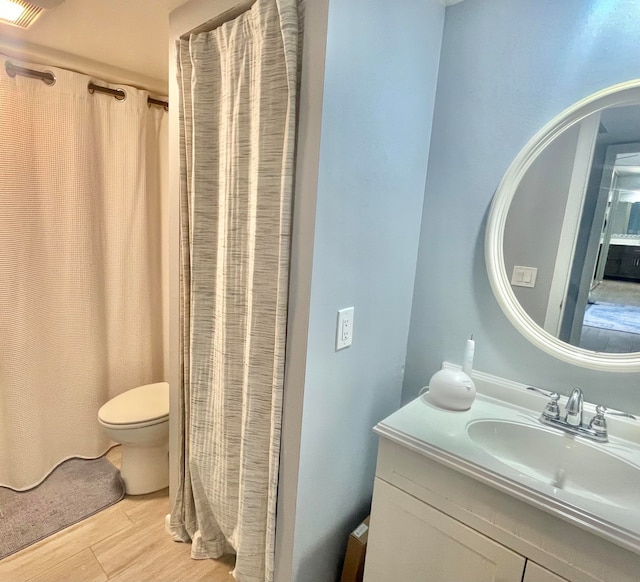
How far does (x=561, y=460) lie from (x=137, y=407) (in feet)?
6.09

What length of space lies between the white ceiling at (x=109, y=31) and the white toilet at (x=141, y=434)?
1722 mm

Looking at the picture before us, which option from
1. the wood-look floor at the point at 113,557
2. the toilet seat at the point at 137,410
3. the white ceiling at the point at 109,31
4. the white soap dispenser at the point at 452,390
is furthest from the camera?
the toilet seat at the point at 137,410

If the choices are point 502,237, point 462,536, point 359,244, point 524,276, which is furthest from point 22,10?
point 462,536

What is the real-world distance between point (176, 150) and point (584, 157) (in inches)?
57.5

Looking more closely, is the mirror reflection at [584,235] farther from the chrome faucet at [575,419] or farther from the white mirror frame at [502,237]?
Answer: the chrome faucet at [575,419]

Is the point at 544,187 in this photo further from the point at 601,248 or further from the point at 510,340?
the point at 510,340

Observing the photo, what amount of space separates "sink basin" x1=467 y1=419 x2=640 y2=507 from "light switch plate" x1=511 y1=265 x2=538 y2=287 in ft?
1.57

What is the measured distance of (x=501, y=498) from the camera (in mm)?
988

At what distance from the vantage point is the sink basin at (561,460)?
107 cm

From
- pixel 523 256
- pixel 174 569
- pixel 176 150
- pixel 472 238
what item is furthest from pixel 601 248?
pixel 174 569

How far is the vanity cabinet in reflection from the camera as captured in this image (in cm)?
89

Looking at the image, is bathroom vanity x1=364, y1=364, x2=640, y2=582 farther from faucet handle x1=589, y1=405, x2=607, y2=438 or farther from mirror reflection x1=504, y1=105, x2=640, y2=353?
mirror reflection x1=504, y1=105, x2=640, y2=353

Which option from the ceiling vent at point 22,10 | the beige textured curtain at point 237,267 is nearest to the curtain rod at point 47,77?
the ceiling vent at point 22,10

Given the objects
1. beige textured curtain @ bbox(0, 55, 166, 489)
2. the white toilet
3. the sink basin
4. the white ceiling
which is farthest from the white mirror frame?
beige textured curtain @ bbox(0, 55, 166, 489)
